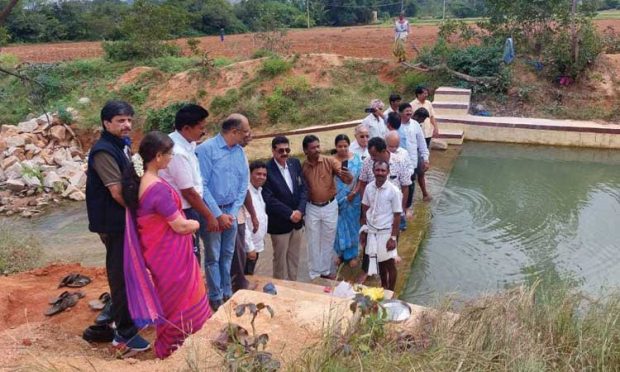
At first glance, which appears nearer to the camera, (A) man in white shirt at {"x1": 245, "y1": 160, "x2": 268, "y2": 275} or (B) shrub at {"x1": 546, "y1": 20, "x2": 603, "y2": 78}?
(A) man in white shirt at {"x1": 245, "y1": 160, "x2": 268, "y2": 275}

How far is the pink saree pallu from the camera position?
3.09 metres

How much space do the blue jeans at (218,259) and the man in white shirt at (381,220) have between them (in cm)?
124

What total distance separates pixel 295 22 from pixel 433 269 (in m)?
38.5

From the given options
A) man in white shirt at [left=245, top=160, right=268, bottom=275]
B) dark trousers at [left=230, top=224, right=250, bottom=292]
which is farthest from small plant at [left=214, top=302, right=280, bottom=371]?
man in white shirt at [left=245, top=160, right=268, bottom=275]

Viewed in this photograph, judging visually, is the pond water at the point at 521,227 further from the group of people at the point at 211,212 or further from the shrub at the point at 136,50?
the shrub at the point at 136,50

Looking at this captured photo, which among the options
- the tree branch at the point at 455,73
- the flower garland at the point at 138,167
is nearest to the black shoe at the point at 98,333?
the flower garland at the point at 138,167

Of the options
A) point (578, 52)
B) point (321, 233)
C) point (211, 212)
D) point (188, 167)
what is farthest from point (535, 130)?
point (188, 167)

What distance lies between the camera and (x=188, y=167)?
11.8 ft

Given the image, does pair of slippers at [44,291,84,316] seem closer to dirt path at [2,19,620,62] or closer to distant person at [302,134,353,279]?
distant person at [302,134,353,279]

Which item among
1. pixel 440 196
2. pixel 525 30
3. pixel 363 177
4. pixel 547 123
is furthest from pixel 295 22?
pixel 363 177

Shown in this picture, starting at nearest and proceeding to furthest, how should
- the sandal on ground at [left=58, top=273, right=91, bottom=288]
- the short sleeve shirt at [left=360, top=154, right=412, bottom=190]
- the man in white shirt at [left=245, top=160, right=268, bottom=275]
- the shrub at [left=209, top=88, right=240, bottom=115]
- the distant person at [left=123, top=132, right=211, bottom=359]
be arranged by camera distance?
the distant person at [left=123, top=132, right=211, bottom=359] < the man in white shirt at [left=245, top=160, right=268, bottom=275] < the sandal on ground at [left=58, top=273, right=91, bottom=288] < the short sleeve shirt at [left=360, top=154, right=412, bottom=190] < the shrub at [left=209, top=88, right=240, bottom=115]

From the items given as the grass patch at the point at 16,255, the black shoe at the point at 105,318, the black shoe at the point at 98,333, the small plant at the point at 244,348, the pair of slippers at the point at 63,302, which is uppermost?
the small plant at the point at 244,348

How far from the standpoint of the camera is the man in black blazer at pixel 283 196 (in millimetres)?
4723

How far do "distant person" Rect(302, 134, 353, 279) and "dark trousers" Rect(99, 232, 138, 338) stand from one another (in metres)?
1.99
